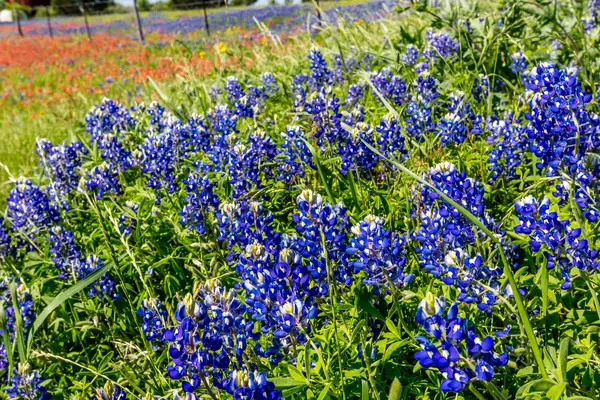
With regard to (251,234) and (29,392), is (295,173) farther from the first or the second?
(29,392)

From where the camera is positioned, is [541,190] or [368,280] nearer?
[368,280]

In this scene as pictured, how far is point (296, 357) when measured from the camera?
1.84 meters

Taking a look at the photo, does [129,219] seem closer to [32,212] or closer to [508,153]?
[32,212]

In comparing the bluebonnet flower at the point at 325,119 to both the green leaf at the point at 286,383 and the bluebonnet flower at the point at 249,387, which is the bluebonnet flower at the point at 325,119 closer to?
the green leaf at the point at 286,383

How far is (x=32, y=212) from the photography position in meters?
3.33

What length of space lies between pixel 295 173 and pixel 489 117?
1074 mm

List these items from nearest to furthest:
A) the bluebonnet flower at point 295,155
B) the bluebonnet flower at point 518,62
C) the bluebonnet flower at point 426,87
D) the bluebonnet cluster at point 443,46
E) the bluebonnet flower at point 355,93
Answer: the bluebonnet flower at point 295,155 < the bluebonnet flower at point 426,87 < the bluebonnet flower at point 518,62 < the bluebonnet flower at point 355,93 < the bluebonnet cluster at point 443,46

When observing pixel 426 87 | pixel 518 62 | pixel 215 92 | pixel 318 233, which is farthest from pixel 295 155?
pixel 215 92

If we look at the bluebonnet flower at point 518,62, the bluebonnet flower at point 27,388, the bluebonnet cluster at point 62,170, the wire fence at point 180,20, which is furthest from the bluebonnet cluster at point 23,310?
the wire fence at point 180,20

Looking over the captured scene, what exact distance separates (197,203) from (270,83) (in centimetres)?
257

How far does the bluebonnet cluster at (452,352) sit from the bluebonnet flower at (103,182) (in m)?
2.40

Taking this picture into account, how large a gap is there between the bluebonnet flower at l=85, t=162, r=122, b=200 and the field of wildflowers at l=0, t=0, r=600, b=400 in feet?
0.05

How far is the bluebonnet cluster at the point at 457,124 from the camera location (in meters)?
2.83

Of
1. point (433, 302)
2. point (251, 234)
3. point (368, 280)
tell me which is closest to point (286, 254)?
point (368, 280)
